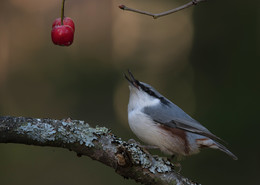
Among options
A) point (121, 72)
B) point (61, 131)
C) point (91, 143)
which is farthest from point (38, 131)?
point (121, 72)

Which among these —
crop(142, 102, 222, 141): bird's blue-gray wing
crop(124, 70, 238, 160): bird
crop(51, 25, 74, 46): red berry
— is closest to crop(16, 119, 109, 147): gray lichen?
crop(51, 25, 74, 46): red berry

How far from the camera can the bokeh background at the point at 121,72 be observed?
475cm

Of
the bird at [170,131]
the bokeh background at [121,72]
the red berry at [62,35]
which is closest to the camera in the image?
the red berry at [62,35]

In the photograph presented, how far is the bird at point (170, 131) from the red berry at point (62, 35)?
96 cm

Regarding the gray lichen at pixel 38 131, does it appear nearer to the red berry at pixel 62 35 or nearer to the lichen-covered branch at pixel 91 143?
the lichen-covered branch at pixel 91 143

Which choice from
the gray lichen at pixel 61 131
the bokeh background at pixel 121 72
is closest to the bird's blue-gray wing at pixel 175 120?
the gray lichen at pixel 61 131

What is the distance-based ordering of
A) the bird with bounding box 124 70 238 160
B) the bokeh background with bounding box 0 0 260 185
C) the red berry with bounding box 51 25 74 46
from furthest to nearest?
the bokeh background with bounding box 0 0 260 185, the bird with bounding box 124 70 238 160, the red berry with bounding box 51 25 74 46

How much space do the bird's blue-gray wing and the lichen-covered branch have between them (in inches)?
21.0

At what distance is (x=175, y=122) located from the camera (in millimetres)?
2732

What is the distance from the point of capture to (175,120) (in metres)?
2.74

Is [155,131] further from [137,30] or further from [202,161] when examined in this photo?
[137,30]

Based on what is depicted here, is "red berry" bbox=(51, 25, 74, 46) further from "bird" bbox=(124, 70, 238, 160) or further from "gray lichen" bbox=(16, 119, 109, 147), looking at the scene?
"bird" bbox=(124, 70, 238, 160)

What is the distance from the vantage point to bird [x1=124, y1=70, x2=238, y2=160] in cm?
263

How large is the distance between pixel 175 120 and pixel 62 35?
1167 mm
